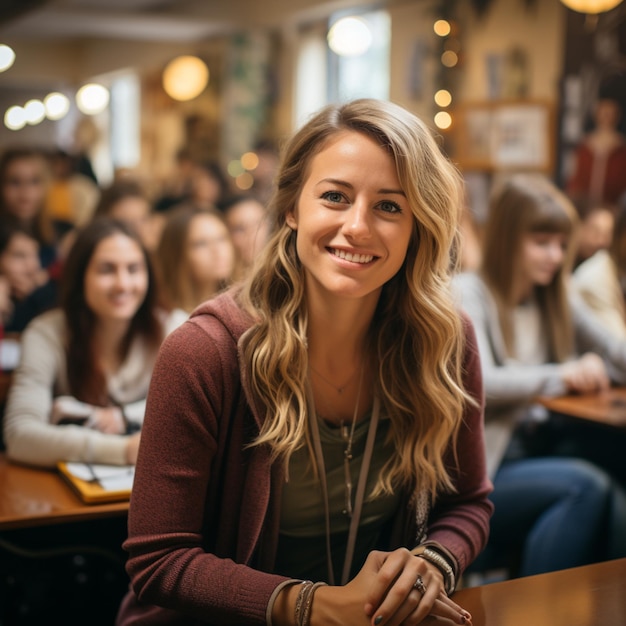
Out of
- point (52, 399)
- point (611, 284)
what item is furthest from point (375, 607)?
point (611, 284)

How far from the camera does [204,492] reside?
1.52m

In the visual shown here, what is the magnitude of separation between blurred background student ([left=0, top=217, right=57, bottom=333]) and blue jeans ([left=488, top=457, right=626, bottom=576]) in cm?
242

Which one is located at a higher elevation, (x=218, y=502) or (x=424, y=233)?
(x=424, y=233)

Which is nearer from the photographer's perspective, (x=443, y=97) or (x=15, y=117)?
(x=443, y=97)

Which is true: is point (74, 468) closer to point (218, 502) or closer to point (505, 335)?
point (218, 502)

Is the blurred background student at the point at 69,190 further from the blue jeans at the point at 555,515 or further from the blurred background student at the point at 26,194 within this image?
the blue jeans at the point at 555,515

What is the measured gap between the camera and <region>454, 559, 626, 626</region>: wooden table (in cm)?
137

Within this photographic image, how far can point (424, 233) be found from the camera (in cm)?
161

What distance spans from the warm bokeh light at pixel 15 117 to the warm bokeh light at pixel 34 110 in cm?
11

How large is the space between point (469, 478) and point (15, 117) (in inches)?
532

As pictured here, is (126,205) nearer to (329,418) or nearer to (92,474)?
(92,474)

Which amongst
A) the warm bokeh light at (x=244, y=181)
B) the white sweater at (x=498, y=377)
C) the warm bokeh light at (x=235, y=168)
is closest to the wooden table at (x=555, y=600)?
the white sweater at (x=498, y=377)

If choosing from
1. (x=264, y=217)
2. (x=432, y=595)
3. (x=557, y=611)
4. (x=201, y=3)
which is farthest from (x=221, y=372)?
(x=201, y=3)

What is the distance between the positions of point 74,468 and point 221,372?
82 cm
